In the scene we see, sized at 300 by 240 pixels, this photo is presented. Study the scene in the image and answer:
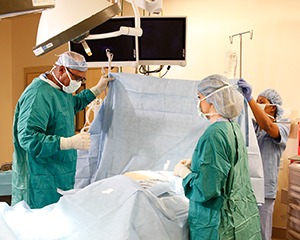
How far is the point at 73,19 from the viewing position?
28.9 inches

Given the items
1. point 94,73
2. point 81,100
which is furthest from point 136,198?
point 94,73

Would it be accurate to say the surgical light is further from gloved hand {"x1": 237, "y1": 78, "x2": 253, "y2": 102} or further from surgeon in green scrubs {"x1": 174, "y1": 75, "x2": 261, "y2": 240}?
gloved hand {"x1": 237, "y1": 78, "x2": 253, "y2": 102}

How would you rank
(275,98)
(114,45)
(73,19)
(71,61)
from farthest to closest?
(275,98), (114,45), (71,61), (73,19)

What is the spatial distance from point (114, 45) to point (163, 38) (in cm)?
36

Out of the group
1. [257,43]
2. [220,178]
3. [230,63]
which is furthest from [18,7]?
[257,43]

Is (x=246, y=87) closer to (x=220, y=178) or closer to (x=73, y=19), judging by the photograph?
(x=220, y=178)

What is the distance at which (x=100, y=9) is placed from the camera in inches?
28.6

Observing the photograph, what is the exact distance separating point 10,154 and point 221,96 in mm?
3740

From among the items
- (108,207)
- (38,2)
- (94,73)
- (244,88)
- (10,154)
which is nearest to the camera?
(38,2)

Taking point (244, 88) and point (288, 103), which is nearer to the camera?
point (244, 88)

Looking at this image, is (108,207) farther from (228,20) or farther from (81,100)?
(228,20)

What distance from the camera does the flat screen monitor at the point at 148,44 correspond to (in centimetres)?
194

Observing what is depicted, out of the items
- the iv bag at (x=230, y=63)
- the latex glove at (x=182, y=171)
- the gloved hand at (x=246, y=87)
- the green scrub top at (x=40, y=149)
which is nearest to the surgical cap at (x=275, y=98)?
the iv bag at (x=230, y=63)

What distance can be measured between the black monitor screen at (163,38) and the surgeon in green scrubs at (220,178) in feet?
2.18
